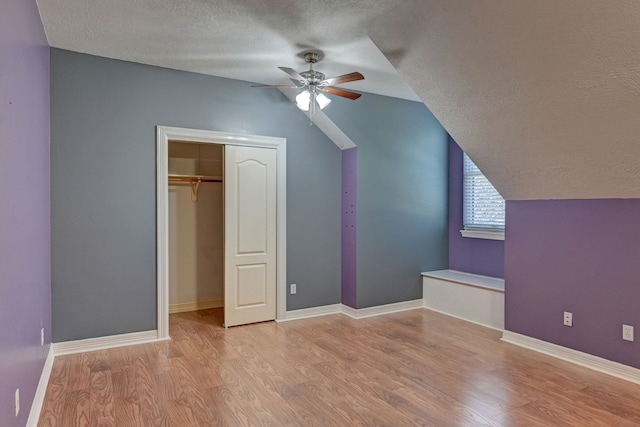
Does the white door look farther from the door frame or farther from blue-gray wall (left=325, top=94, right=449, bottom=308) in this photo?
blue-gray wall (left=325, top=94, right=449, bottom=308)

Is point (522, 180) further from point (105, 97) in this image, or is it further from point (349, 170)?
point (105, 97)

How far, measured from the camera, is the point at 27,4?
2.42 meters

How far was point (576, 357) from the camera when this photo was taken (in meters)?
3.42

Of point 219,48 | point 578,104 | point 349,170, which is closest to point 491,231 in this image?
point 349,170

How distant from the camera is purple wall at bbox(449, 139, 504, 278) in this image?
5070 millimetres

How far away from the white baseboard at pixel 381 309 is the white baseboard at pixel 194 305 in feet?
5.57

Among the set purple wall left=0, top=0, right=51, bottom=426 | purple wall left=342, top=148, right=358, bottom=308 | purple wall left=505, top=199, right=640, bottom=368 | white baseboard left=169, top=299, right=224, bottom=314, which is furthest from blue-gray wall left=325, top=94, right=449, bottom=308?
purple wall left=0, top=0, right=51, bottom=426

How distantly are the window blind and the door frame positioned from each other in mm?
2367

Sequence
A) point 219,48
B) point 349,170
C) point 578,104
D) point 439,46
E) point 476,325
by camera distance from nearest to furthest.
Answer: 1. point 578,104
2. point 439,46
3. point 219,48
4. point 476,325
5. point 349,170

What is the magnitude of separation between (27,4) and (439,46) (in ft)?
8.67

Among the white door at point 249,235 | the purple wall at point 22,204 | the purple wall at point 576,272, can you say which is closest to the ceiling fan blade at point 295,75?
the white door at point 249,235

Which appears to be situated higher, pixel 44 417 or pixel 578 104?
pixel 578 104

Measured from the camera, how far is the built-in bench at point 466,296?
4.41m

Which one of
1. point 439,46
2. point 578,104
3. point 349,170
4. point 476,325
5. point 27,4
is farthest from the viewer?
point 349,170
